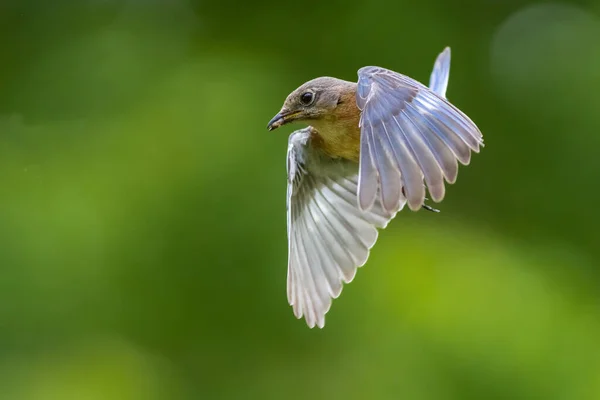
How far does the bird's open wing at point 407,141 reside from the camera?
2.56m

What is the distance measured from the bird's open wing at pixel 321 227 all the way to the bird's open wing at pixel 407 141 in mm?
629

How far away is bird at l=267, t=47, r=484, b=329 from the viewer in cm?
263

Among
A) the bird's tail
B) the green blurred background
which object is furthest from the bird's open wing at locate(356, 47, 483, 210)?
the green blurred background

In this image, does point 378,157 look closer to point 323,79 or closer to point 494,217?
point 323,79

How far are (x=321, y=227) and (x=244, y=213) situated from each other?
2504 millimetres

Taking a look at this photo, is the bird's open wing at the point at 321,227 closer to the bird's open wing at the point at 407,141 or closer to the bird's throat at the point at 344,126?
the bird's throat at the point at 344,126

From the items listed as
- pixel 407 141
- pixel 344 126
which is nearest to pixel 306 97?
pixel 344 126

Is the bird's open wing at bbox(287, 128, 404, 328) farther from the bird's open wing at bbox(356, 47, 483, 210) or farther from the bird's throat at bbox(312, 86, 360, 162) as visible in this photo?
the bird's open wing at bbox(356, 47, 483, 210)

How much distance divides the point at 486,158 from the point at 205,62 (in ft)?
7.81

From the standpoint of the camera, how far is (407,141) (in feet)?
9.09

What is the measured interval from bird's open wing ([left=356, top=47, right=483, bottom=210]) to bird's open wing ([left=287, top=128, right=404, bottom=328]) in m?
0.63

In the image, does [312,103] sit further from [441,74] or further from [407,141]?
[441,74]

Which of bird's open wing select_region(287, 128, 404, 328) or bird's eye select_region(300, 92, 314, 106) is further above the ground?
bird's eye select_region(300, 92, 314, 106)

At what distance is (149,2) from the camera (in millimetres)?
7590
